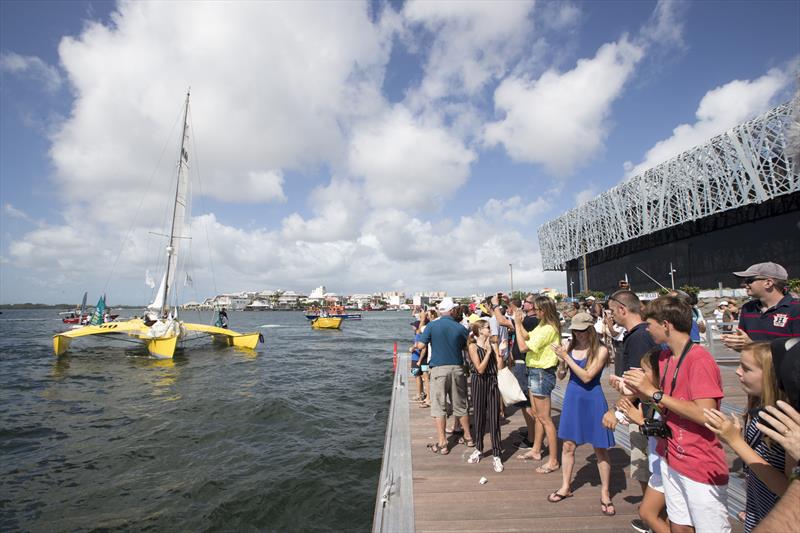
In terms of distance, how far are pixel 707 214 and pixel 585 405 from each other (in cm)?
5014

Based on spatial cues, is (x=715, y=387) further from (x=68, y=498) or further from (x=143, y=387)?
(x=143, y=387)

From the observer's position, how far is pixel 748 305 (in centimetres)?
413

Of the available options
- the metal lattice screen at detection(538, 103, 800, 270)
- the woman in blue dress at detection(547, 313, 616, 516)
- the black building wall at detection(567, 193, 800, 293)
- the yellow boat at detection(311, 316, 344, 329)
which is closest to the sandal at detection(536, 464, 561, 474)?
the woman in blue dress at detection(547, 313, 616, 516)

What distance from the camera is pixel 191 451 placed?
8055 mm

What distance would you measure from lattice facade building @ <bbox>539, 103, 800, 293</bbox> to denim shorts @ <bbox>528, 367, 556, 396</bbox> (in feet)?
108

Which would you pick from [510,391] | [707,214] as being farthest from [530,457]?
[707,214]

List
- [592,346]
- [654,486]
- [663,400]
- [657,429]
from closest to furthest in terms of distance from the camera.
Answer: [663,400] < [657,429] < [654,486] < [592,346]

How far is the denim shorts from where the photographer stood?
15.5ft

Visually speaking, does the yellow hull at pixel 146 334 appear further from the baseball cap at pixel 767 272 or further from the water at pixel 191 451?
the baseball cap at pixel 767 272

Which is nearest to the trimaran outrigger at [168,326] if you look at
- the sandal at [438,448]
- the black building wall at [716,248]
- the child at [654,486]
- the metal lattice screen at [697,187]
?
the sandal at [438,448]

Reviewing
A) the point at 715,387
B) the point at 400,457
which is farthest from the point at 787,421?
the point at 400,457

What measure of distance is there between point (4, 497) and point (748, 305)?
10.6 metres

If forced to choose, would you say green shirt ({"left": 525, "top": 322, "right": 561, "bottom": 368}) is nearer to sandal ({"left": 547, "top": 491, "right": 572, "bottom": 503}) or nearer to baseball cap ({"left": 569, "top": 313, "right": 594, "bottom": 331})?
baseball cap ({"left": 569, "top": 313, "right": 594, "bottom": 331})

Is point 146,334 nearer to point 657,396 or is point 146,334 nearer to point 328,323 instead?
point 657,396
